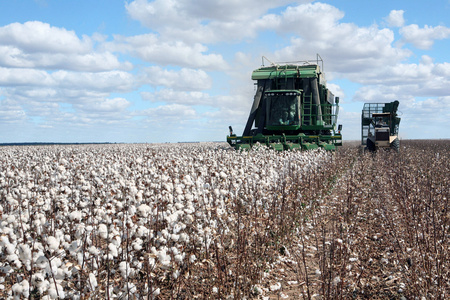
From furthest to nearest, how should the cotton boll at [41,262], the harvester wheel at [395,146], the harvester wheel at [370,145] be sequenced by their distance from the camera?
the harvester wheel at [370,145] → the harvester wheel at [395,146] → the cotton boll at [41,262]

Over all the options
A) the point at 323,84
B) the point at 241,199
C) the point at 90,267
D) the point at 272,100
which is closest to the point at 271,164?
the point at 241,199

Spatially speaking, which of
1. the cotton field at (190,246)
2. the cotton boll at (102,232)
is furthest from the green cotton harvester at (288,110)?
the cotton boll at (102,232)

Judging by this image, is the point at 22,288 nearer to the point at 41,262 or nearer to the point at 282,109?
the point at 41,262

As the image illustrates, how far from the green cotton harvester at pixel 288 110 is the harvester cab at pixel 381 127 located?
5022 mm

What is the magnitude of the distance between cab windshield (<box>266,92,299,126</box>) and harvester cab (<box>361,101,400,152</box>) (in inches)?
316

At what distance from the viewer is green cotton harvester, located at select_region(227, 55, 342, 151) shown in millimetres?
20562

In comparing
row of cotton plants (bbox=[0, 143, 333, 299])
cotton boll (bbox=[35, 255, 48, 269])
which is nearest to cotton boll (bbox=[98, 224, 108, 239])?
row of cotton plants (bbox=[0, 143, 333, 299])

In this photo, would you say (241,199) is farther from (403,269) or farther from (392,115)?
(392,115)

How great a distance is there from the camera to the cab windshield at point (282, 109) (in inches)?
820

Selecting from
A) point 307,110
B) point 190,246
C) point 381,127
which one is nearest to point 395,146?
point 381,127

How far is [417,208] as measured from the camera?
8.87m

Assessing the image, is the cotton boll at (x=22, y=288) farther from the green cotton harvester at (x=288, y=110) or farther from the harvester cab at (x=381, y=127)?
the harvester cab at (x=381, y=127)

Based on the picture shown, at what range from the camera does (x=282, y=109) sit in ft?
68.5

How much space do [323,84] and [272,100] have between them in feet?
11.8
